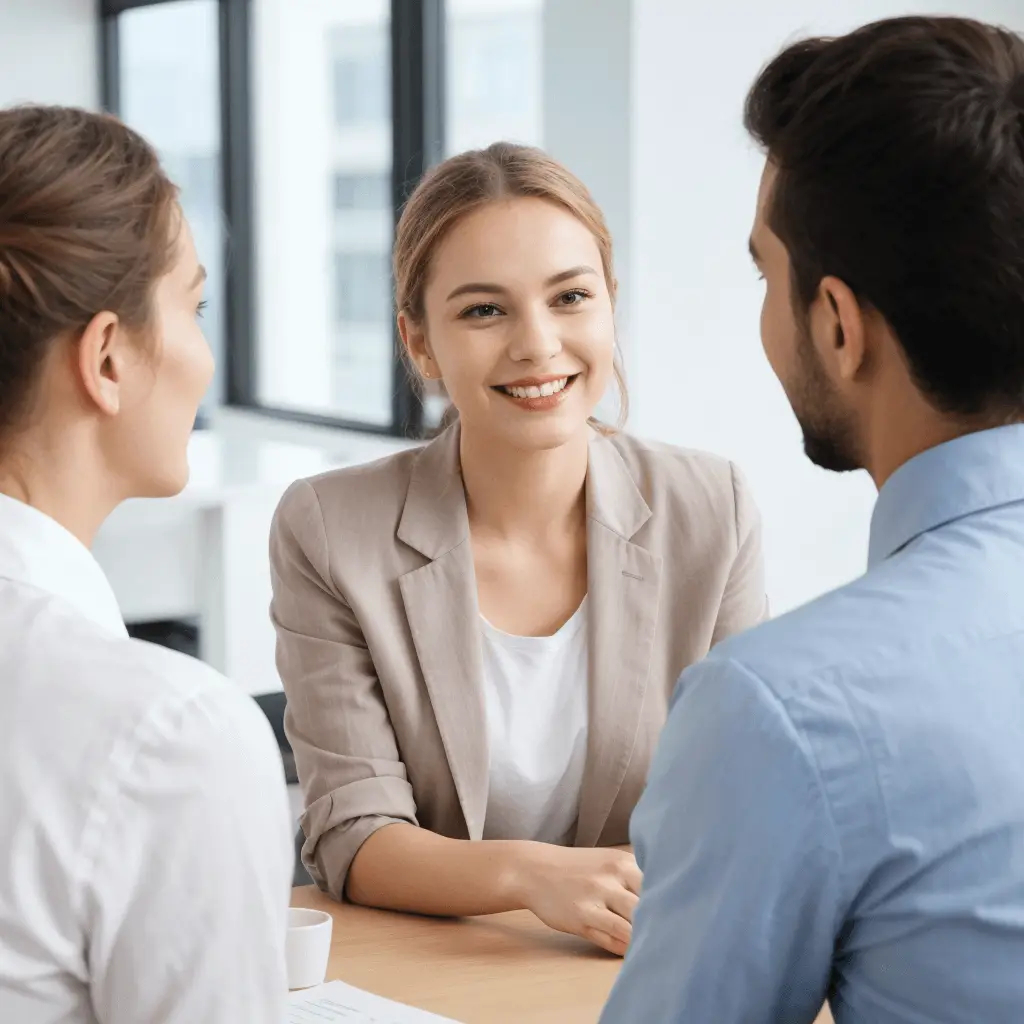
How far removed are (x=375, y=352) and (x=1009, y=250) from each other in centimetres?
489

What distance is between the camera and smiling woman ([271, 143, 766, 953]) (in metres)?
1.89

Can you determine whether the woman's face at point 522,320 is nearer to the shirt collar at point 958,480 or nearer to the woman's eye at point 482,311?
the woman's eye at point 482,311

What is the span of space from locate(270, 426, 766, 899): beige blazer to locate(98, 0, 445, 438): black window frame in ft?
8.53

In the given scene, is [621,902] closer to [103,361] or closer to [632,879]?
[632,879]

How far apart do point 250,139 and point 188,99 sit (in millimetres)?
590

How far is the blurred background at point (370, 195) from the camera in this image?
3574 millimetres

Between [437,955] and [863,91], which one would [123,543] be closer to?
[437,955]

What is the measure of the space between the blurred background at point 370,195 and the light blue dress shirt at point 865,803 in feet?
1.93

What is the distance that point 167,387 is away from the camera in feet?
3.83

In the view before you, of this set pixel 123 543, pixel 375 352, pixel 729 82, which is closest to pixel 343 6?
pixel 375 352

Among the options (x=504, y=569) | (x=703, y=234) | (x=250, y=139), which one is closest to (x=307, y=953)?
(x=504, y=569)

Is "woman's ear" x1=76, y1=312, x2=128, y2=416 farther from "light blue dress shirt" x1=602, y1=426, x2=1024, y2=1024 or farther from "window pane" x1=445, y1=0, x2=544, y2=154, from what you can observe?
"window pane" x1=445, y1=0, x2=544, y2=154

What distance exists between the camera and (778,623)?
922mm

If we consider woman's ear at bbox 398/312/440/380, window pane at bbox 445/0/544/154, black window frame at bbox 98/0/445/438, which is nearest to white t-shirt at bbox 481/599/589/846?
woman's ear at bbox 398/312/440/380
